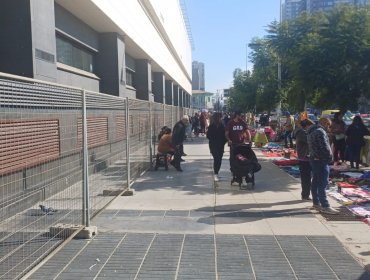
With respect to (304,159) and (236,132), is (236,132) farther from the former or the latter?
(304,159)

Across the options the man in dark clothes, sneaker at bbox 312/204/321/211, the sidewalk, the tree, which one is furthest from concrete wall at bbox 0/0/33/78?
the tree

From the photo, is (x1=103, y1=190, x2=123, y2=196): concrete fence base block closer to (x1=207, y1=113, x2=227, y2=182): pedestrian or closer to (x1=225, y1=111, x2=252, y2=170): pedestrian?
(x1=225, y1=111, x2=252, y2=170): pedestrian

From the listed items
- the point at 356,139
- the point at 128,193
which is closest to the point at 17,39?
the point at 128,193

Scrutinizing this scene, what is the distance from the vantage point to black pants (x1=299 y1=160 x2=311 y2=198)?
9.62 metres

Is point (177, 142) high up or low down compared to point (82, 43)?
down

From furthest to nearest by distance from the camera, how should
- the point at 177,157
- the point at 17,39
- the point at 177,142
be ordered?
the point at 177,142 < the point at 177,157 < the point at 17,39

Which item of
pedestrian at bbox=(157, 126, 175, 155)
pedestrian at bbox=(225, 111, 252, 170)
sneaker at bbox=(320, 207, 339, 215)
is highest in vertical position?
pedestrian at bbox=(225, 111, 252, 170)

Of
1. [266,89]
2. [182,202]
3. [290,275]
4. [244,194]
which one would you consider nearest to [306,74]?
[244,194]

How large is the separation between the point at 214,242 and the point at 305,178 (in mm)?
3643

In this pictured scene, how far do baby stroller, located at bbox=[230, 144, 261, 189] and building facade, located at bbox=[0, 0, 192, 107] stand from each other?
4496mm

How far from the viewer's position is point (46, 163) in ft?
19.0

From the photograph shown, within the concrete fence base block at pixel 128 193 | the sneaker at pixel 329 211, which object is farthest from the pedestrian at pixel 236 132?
the sneaker at pixel 329 211

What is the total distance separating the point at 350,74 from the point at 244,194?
5876mm

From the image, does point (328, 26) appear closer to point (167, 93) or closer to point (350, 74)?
point (350, 74)
